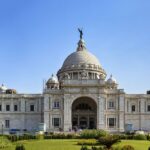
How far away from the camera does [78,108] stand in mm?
88125

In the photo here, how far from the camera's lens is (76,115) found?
86.2 m

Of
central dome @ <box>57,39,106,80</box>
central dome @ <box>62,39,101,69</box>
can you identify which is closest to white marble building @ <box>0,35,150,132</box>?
central dome @ <box>57,39,106,80</box>

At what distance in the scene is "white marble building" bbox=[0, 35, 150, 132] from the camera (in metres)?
82.3

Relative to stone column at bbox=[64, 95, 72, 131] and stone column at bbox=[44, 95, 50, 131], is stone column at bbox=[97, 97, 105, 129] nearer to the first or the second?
stone column at bbox=[64, 95, 72, 131]

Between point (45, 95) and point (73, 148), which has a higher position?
point (45, 95)

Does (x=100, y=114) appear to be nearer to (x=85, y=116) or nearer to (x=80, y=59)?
(x=85, y=116)

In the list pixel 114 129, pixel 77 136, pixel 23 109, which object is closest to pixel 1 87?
pixel 23 109

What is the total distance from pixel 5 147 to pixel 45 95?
4305 cm

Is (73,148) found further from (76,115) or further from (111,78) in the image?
(111,78)

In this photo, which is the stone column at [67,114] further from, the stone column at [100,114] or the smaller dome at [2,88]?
the smaller dome at [2,88]

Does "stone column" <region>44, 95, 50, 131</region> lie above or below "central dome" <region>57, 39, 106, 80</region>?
below

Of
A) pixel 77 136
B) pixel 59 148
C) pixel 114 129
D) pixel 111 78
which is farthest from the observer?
pixel 111 78

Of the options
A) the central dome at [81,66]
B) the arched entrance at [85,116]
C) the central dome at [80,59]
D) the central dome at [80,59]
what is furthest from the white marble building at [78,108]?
the central dome at [80,59]

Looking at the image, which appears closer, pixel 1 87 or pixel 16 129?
pixel 16 129
